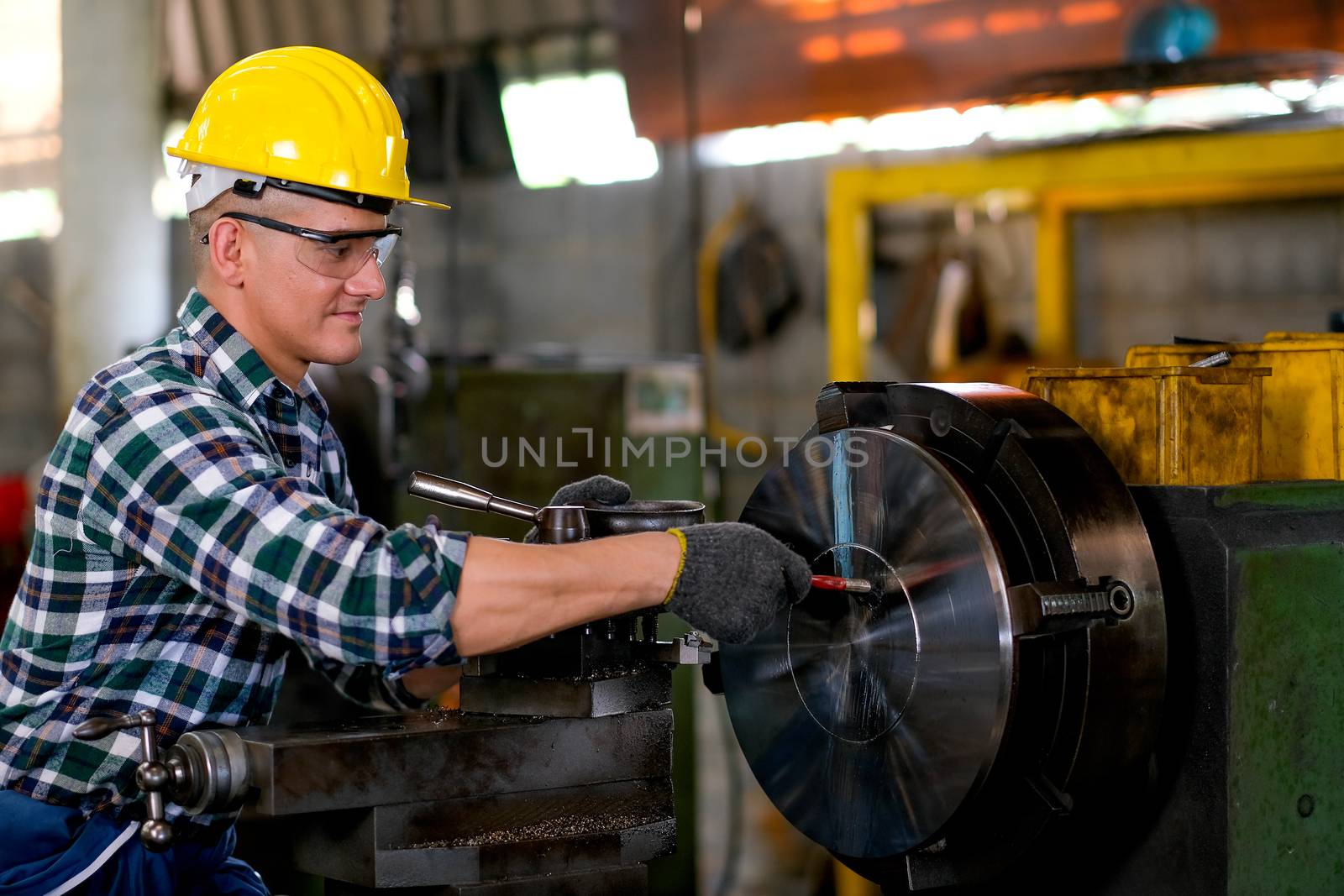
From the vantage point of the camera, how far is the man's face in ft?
4.22

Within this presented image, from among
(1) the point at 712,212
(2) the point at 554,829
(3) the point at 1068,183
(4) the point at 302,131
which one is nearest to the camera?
(2) the point at 554,829

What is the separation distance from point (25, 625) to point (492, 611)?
19.9 inches

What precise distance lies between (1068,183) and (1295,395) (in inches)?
45.9

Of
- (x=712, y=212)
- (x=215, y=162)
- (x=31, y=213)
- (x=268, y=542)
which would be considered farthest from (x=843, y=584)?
(x=31, y=213)

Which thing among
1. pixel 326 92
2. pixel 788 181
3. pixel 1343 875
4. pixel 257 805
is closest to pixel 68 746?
pixel 257 805

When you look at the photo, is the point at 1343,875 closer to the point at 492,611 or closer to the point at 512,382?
the point at 492,611

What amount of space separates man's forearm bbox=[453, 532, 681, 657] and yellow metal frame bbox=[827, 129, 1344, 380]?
1.39 meters

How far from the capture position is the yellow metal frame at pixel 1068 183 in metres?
2.31

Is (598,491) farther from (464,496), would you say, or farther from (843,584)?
(843,584)

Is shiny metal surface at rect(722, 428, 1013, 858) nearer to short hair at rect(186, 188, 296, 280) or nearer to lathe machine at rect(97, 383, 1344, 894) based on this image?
lathe machine at rect(97, 383, 1344, 894)

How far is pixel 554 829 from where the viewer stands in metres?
1.17

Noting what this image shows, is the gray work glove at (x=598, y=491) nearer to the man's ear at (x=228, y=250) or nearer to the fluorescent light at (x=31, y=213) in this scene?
the man's ear at (x=228, y=250)

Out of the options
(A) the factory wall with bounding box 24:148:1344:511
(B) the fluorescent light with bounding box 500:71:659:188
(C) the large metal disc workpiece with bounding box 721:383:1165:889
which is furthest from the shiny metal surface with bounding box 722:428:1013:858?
(B) the fluorescent light with bounding box 500:71:659:188

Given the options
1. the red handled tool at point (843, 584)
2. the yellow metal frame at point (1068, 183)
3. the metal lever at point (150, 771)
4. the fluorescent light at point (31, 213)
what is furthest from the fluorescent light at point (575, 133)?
the metal lever at point (150, 771)
